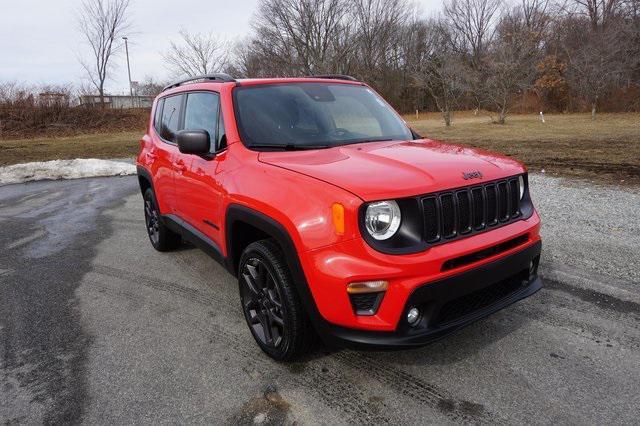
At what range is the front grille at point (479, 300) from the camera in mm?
2506

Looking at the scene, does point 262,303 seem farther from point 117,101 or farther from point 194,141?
point 117,101

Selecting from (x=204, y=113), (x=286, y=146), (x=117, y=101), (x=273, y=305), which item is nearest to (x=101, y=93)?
(x=117, y=101)

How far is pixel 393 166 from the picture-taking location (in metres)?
2.64

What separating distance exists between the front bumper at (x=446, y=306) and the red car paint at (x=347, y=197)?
40mm

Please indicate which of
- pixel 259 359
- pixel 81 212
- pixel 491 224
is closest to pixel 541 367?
pixel 491 224

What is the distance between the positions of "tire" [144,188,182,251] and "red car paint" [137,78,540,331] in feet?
6.40

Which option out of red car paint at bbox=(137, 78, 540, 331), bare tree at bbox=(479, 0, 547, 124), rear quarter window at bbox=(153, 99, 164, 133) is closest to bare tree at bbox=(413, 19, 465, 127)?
bare tree at bbox=(479, 0, 547, 124)

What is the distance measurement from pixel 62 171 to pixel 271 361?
12.0m

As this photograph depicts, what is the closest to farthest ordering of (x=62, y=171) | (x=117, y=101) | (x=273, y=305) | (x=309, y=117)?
(x=273, y=305) < (x=309, y=117) < (x=62, y=171) < (x=117, y=101)

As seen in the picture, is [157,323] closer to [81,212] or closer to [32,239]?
[32,239]

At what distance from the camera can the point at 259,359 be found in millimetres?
3020

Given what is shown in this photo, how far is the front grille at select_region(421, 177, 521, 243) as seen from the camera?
8.00ft

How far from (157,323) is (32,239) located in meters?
3.88

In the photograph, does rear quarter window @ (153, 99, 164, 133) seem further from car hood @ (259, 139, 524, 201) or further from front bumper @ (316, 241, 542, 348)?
front bumper @ (316, 241, 542, 348)
